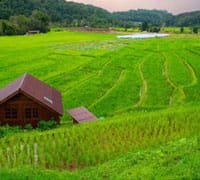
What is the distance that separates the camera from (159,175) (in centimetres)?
863

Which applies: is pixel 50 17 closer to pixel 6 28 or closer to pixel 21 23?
pixel 21 23

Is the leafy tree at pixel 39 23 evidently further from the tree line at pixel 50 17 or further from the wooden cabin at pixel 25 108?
the wooden cabin at pixel 25 108

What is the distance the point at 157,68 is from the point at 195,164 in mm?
29180

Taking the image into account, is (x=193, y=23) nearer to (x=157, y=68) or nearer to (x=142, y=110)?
(x=157, y=68)

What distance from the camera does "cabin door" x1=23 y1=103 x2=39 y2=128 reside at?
1670 centimetres

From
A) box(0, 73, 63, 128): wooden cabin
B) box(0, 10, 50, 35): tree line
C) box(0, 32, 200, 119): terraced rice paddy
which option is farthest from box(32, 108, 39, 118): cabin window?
box(0, 10, 50, 35): tree line

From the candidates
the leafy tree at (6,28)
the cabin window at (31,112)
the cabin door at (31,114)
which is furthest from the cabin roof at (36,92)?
the leafy tree at (6,28)

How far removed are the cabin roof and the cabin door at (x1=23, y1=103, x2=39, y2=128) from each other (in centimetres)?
82

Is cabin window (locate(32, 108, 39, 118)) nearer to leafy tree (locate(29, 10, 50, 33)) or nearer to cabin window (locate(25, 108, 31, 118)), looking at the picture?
cabin window (locate(25, 108, 31, 118))

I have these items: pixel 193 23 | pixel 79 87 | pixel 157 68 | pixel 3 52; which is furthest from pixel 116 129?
pixel 193 23

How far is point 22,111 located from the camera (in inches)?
658

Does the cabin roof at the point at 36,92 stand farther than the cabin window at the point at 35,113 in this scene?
No

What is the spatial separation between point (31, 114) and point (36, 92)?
65.1 inches

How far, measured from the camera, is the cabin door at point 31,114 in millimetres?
16703
